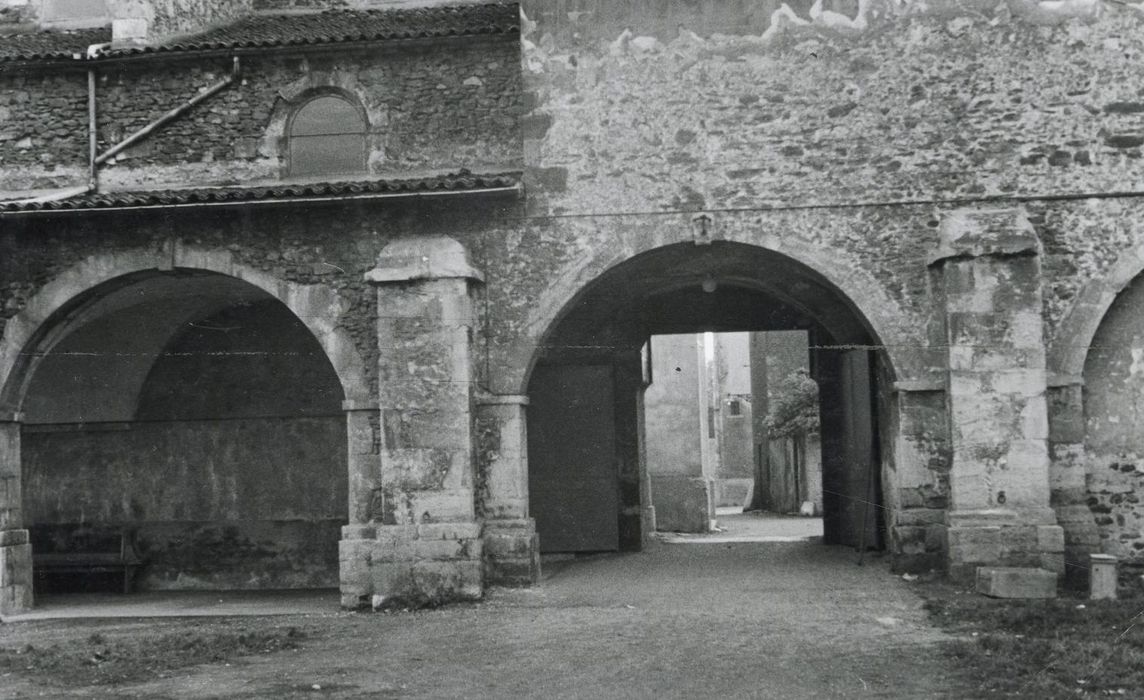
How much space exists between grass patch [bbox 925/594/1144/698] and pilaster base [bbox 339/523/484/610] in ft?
13.6

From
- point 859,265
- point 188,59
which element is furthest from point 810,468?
point 188,59

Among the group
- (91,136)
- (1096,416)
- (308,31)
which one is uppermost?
(308,31)

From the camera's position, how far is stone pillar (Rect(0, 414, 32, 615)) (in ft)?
42.4

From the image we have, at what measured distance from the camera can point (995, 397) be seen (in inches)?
474

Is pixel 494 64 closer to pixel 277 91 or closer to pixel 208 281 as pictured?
pixel 277 91

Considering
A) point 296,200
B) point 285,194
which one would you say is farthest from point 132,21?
point 296,200

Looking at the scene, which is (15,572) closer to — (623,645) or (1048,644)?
(623,645)

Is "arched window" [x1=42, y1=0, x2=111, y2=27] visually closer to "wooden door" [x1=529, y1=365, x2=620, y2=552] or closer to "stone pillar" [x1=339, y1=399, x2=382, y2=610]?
"stone pillar" [x1=339, y1=399, x2=382, y2=610]

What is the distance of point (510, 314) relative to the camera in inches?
504

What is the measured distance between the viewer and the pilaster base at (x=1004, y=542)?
11.8 metres

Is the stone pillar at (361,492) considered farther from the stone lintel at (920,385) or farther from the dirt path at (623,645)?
the stone lintel at (920,385)

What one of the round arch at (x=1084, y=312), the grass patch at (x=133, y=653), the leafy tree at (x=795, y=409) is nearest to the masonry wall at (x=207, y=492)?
the grass patch at (x=133, y=653)

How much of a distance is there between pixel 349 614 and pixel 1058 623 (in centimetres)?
620

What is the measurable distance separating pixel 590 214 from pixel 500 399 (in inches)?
80.1
